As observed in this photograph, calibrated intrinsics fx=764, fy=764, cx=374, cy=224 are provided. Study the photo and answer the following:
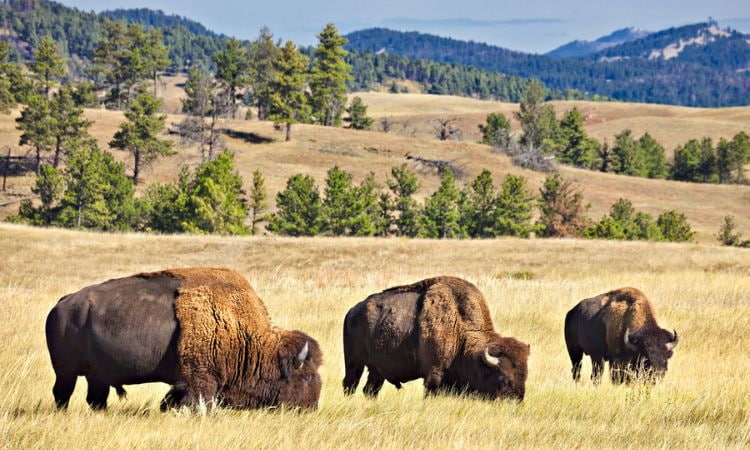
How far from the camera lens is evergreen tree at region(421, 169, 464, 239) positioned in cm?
5441

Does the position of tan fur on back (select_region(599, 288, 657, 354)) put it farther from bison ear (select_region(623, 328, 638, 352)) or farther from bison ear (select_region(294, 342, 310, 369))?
bison ear (select_region(294, 342, 310, 369))

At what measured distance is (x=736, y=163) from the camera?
103625 millimetres

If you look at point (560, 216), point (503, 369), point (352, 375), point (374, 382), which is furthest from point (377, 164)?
point (503, 369)

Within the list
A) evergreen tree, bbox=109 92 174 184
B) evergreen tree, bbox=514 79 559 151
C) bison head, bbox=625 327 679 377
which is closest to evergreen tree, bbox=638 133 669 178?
evergreen tree, bbox=514 79 559 151

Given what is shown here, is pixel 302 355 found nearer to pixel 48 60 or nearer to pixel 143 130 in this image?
pixel 143 130

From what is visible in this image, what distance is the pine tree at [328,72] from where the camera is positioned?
95.0 metres

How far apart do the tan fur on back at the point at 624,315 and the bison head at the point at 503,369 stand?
10.9 feet

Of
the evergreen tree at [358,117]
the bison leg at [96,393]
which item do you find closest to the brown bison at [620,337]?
the bison leg at [96,393]

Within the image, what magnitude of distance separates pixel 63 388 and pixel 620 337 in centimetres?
787

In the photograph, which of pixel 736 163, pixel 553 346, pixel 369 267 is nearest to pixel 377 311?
pixel 553 346

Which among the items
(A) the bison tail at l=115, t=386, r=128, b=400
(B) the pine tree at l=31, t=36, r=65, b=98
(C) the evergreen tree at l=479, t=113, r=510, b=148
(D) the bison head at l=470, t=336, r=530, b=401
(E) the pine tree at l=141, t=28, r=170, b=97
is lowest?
(A) the bison tail at l=115, t=386, r=128, b=400

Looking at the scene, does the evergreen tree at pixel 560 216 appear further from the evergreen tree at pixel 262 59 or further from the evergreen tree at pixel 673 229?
the evergreen tree at pixel 262 59

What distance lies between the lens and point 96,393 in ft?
25.2

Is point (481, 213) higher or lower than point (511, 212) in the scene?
→ lower
